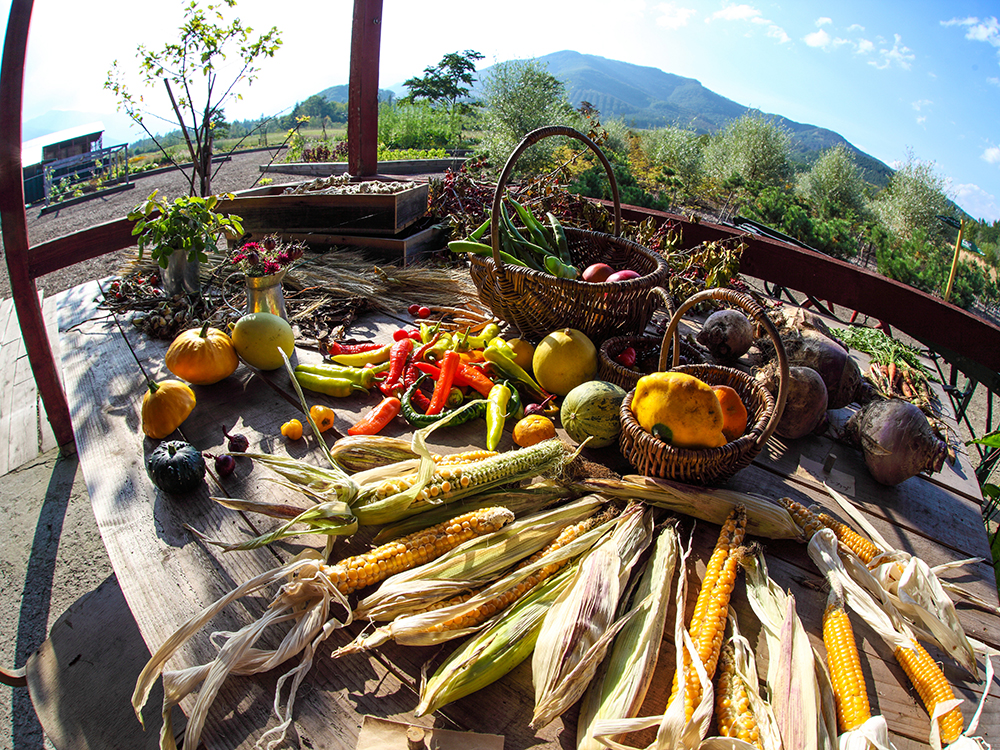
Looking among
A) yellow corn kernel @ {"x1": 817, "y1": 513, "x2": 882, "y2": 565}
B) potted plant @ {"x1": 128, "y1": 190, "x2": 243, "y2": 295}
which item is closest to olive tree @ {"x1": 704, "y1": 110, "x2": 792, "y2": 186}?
potted plant @ {"x1": 128, "y1": 190, "x2": 243, "y2": 295}

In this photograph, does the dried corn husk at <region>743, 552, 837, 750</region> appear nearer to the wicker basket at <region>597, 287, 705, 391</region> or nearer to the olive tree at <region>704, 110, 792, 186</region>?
the wicker basket at <region>597, 287, 705, 391</region>

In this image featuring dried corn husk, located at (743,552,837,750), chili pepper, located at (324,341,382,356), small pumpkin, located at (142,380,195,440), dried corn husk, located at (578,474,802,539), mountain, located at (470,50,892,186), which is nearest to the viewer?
dried corn husk, located at (743,552,837,750)

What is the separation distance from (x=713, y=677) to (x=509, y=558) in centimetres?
59

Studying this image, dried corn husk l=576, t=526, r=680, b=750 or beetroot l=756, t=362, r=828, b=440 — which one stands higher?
beetroot l=756, t=362, r=828, b=440

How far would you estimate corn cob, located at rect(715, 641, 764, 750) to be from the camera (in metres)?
1.14

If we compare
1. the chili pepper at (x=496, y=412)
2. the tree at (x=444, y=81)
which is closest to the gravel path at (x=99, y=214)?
the chili pepper at (x=496, y=412)

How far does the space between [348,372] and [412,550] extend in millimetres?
1266

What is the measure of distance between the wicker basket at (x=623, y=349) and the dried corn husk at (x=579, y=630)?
34.8 inches

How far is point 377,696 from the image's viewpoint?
125 cm

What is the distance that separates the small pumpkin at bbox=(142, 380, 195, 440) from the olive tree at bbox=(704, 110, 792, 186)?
23.9 m

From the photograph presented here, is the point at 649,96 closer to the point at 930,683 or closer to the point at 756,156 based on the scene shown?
the point at 756,156

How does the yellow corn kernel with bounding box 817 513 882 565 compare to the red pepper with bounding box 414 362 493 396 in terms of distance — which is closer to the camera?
the yellow corn kernel with bounding box 817 513 882 565

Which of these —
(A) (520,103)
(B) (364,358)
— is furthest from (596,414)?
(A) (520,103)

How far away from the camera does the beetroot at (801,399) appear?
7.23 feet
